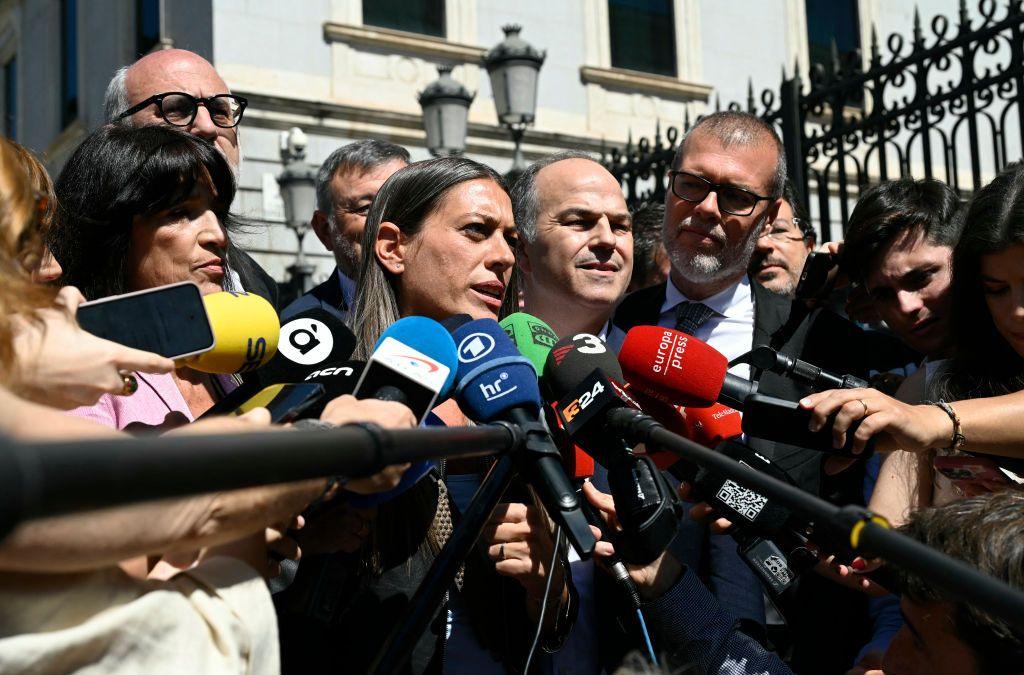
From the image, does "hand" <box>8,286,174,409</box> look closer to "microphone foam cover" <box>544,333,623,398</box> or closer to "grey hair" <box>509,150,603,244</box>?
"microphone foam cover" <box>544,333,623,398</box>

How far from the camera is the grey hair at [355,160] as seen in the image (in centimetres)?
491

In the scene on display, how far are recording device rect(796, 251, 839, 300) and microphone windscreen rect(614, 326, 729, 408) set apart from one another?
1432 millimetres

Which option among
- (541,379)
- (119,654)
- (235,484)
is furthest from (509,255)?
(235,484)

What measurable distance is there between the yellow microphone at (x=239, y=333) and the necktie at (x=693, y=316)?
1.95 metres

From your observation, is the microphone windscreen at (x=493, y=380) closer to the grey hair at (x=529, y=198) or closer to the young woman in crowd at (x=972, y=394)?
the young woman in crowd at (x=972, y=394)

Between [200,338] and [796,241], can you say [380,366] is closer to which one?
[200,338]

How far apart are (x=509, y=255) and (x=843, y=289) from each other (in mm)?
1658

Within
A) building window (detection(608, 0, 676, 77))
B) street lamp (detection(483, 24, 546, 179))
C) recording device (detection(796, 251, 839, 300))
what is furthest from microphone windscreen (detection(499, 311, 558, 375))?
building window (detection(608, 0, 676, 77))

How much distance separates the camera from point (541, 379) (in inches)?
90.7

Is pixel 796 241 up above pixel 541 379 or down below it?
above

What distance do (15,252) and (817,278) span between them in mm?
2755

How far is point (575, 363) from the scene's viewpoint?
2150mm

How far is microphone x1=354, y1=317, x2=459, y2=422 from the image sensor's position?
67.3 inches

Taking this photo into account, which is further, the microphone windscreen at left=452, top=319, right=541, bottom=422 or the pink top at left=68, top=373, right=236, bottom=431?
the pink top at left=68, top=373, right=236, bottom=431
